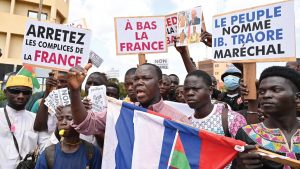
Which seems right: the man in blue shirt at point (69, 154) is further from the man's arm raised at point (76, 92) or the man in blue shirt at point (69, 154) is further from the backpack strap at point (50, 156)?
the man's arm raised at point (76, 92)

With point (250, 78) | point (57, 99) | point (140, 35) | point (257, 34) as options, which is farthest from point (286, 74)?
point (140, 35)

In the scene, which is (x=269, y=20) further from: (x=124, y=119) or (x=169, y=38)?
(x=169, y=38)

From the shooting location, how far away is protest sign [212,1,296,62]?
13.2ft

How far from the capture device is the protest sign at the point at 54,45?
5.18 meters

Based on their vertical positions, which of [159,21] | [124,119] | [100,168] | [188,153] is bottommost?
[100,168]

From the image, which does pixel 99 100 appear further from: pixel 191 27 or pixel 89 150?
pixel 191 27

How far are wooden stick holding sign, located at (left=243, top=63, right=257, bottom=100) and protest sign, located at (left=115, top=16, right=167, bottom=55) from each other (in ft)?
6.68

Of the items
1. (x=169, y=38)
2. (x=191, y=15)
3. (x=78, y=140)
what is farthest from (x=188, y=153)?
(x=169, y=38)

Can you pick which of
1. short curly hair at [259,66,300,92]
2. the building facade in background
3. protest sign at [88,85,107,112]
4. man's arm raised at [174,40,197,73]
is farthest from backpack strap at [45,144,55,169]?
the building facade in background

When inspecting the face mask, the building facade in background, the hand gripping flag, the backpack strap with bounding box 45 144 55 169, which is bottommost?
the backpack strap with bounding box 45 144 55 169

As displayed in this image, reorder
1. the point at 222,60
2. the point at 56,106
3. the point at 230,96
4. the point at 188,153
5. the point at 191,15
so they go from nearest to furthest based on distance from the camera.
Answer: the point at 188,153 < the point at 56,106 < the point at 222,60 < the point at 230,96 < the point at 191,15

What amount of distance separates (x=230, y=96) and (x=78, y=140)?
8.88 ft

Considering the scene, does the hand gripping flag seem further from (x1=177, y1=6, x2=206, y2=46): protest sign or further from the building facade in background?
the building facade in background

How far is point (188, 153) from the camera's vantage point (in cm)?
285
